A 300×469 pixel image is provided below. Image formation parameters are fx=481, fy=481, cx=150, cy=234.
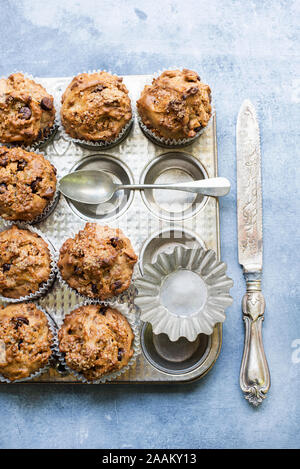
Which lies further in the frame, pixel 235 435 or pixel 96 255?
pixel 235 435

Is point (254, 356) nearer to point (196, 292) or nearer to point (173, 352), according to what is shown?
point (173, 352)

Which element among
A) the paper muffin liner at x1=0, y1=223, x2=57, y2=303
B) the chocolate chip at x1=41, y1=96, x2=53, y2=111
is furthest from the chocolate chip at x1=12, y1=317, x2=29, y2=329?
the chocolate chip at x1=41, y1=96, x2=53, y2=111

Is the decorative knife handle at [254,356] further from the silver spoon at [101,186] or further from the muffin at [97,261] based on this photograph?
the muffin at [97,261]

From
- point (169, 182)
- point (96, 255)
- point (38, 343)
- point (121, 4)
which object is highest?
point (121, 4)

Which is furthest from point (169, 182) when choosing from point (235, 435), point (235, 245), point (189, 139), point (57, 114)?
point (235, 435)

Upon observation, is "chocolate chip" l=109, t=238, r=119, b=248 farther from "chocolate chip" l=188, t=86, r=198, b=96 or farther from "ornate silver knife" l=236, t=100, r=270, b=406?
"chocolate chip" l=188, t=86, r=198, b=96
